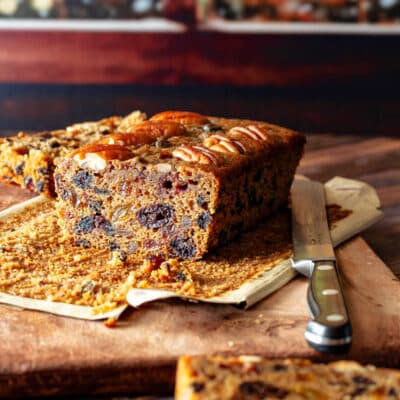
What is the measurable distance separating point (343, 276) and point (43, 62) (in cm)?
496

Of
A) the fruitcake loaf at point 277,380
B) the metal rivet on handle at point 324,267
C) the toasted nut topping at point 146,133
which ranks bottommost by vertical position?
the metal rivet on handle at point 324,267

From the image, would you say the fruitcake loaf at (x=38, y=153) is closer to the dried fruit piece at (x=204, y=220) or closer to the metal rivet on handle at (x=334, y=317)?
the dried fruit piece at (x=204, y=220)

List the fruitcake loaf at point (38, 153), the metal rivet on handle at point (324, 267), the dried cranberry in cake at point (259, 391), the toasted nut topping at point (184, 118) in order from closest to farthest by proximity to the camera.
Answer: the dried cranberry in cake at point (259, 391), the metal rivet on handle at point (324, 267), the toasted nut topping at point (184, 118), the fruitcake loaf at point (38, 153)

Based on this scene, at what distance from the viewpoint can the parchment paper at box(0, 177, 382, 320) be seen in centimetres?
215

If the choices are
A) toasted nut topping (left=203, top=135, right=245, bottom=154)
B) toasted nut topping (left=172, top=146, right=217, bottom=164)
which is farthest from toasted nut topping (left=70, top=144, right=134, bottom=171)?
toasted nut topping (left=203, top=135, right=245, bottom=154)

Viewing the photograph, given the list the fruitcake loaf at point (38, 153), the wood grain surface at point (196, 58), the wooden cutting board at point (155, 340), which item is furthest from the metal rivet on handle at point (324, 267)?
Answer: the wood grain surface at point (196, 58)

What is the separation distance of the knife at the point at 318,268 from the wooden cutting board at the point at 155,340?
0.07 metres

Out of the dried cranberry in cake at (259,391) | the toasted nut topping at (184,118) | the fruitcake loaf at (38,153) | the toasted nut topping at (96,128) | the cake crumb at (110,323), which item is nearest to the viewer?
the dried cranberry in cake at (259,391)

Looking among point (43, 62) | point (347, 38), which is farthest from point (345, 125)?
point (43, 62)

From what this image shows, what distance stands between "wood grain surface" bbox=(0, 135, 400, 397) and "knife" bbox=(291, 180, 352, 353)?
6 cm

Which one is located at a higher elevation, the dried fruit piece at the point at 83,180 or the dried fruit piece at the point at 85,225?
the dried fruit piece at the point at 83,180

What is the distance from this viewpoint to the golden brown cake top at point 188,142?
2.64 metres

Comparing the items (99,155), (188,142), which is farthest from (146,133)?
(99,155)

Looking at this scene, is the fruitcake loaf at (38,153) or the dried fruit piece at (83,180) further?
the fruitcake loaf at (38,153)
